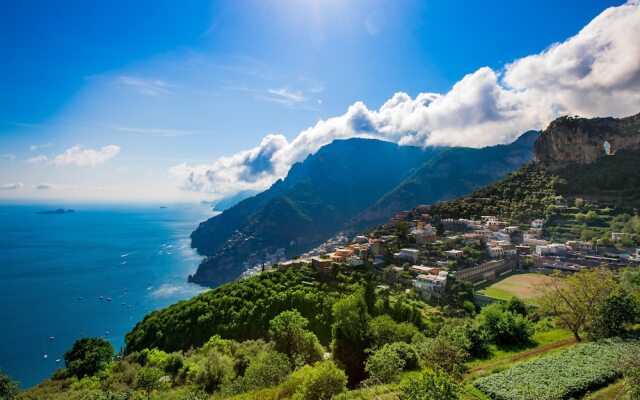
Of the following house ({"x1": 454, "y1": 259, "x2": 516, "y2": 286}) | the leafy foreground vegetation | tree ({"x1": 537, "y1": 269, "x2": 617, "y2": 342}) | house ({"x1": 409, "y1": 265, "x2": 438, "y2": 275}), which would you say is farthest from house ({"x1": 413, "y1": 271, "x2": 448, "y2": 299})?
the leafy foreground vegetation

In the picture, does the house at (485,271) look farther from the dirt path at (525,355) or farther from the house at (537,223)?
the dirt path at (525,355)

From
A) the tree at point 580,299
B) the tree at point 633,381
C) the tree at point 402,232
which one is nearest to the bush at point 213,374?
the tree at point 633,381

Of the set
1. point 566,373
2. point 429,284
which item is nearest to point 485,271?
point 429,284

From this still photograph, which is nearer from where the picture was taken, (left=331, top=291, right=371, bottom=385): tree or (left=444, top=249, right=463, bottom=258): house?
(left=331, top=291, right=371, bottom=385): tree

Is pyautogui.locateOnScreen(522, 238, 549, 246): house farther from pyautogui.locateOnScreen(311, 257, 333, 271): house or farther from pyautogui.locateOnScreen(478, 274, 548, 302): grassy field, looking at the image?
pyautogui.locateOnScreen(311, 257, 333, 271): house

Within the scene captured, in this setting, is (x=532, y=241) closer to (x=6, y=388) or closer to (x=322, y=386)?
(x=322, y=386)

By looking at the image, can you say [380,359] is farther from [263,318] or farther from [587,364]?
[263,318]

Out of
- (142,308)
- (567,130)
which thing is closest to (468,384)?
(142,308)
